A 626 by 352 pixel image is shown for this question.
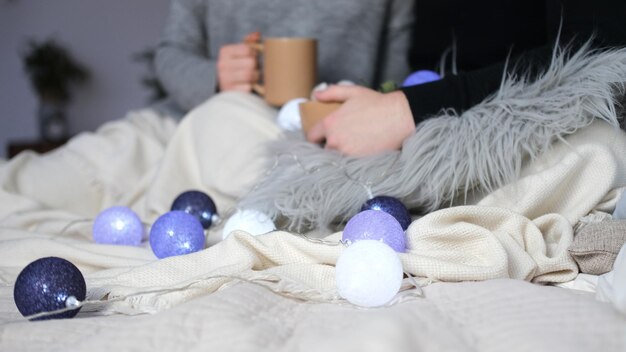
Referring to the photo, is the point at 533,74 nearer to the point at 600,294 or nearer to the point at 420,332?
the point at 600,294

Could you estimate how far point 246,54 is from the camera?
4.20 feet

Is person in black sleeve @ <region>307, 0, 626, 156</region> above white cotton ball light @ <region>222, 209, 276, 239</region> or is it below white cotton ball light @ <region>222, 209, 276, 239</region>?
above

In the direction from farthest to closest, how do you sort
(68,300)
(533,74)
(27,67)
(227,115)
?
(27,67) → (227,115) → (533,74) → (68,300)

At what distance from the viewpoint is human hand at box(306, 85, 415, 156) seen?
92cm

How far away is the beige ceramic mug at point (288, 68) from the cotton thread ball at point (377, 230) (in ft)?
1.63

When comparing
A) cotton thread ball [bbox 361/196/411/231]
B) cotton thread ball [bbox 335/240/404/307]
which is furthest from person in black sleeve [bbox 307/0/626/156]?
cotton thread ball [bbox 335/240/404/307]

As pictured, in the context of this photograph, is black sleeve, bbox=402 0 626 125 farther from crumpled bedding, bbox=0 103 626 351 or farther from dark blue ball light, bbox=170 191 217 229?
dark blue ball light, bbox=170 191 217 229

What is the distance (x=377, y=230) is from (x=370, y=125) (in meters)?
0.26

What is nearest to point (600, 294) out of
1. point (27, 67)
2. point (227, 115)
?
point (227, 115)

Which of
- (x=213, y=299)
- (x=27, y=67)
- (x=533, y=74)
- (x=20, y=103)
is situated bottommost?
(x=20, y=103)

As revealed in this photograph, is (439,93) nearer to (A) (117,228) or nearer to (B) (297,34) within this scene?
(A) (117,228)

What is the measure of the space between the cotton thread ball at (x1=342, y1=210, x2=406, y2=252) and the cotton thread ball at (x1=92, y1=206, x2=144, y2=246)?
37 centimetres

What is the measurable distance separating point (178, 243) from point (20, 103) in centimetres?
257

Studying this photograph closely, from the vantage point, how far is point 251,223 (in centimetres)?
86
